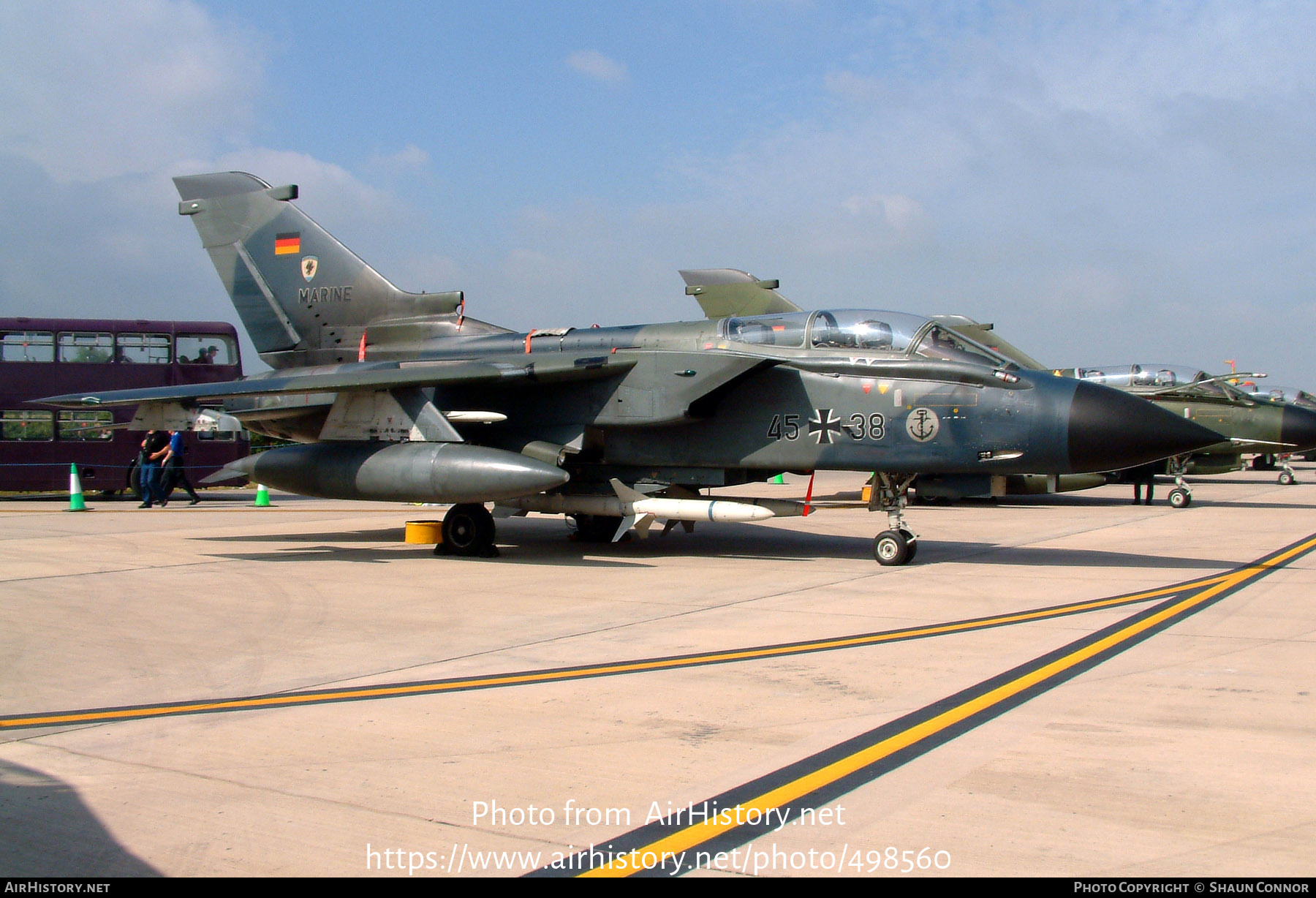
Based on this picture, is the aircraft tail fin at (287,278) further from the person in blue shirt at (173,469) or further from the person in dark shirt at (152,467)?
the person in dark shirt at (152,467)

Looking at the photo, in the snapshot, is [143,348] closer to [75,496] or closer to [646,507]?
[75,496]

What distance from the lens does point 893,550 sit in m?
11.2

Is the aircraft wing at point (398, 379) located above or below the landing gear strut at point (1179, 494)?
above

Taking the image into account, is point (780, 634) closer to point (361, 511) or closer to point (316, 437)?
point (316, 437)

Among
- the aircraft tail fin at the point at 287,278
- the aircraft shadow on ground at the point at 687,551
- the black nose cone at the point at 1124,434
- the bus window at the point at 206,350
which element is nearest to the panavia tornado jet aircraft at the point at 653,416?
the black nose cone at the point at 1124,434

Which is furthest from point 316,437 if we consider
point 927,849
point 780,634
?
point 927,849

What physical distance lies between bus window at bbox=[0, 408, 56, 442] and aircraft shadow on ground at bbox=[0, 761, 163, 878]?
21776mm

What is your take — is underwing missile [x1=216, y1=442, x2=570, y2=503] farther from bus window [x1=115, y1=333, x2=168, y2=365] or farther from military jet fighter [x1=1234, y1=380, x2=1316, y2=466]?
military jet fighter [x1=1234, y1=380, x2=1316, y2=466]

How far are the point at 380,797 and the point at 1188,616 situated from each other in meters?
6.68

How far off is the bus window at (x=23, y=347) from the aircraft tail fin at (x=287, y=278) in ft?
32.8

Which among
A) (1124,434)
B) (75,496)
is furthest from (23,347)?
(1124,434)

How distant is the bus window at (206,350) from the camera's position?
76.5 feet

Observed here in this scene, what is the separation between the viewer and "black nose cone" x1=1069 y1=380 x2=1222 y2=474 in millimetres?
9930

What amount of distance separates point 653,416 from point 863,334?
257cm
